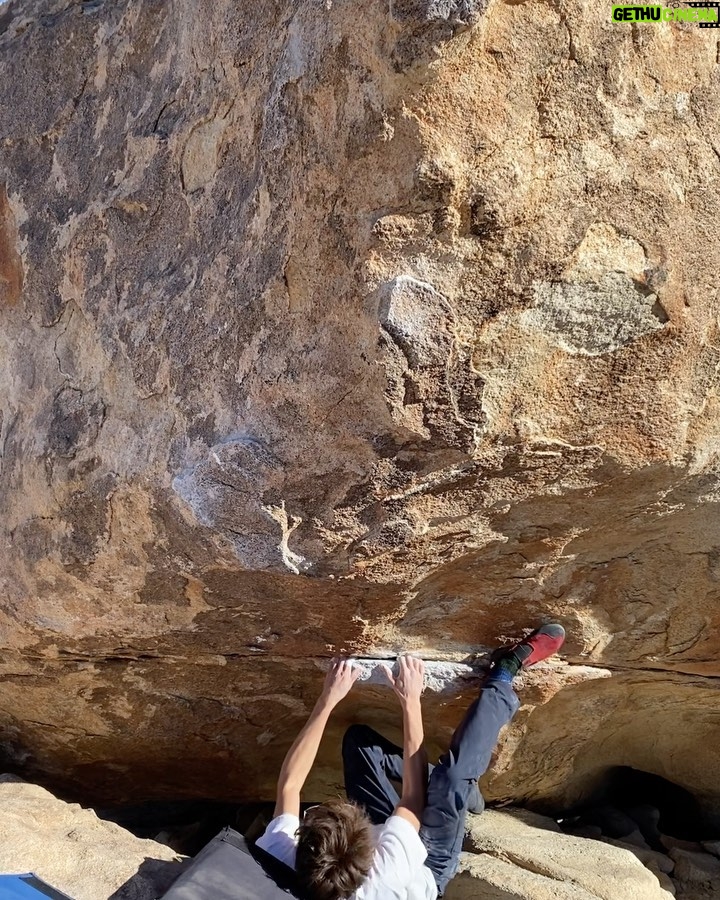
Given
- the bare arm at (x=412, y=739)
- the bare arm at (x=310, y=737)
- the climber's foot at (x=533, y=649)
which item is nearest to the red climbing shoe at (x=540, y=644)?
the climber's foot at (x=533, y=649)

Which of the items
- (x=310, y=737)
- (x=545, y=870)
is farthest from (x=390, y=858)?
(x=545, y=870)

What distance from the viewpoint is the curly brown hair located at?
1.53 meters

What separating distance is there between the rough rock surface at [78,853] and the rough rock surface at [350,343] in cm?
25

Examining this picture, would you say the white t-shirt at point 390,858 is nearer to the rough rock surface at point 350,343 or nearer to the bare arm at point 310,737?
the bare arm at point 310,737

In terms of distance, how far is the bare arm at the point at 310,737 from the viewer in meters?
1.68

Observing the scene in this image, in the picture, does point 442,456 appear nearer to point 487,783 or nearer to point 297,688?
point 297,688

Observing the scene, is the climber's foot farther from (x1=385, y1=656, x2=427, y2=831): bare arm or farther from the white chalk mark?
the white chalk mark

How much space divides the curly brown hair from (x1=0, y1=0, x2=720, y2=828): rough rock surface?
31cm

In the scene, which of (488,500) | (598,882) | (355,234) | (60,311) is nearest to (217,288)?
(355,234)

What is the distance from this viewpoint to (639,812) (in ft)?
8.18

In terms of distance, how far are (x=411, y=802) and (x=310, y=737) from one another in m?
0.25

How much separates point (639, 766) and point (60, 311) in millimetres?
2020

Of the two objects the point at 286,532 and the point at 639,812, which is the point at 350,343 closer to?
the point at 286,532

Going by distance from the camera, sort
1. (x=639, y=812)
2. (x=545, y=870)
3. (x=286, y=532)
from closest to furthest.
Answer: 1. (x=286, y=532)
2. (x=545, y=870)
3. (x=639, y=812)
